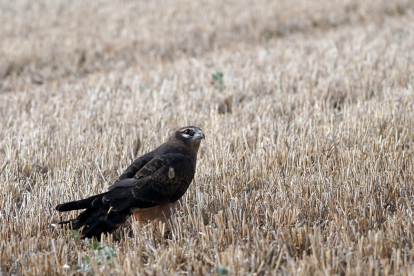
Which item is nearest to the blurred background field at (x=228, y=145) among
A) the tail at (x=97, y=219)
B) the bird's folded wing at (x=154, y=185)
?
the tail at (x=97, y=219)

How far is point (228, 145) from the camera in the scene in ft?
16.3

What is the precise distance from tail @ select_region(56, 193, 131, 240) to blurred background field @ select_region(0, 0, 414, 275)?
4.0 inches

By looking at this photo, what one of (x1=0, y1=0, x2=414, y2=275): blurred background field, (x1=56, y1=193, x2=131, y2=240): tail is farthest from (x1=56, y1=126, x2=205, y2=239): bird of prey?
(x1=0, y1=0, x2=414, y2=275): blurred background field

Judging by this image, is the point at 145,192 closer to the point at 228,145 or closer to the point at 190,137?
the point at 190,137

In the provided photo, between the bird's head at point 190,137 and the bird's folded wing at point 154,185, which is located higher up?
the bird's head at point 190,137

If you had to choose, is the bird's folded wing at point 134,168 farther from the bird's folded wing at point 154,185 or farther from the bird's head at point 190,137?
the bird's head at point 190,137

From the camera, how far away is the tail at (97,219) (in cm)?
332

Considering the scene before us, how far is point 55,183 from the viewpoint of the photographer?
436 centimetres

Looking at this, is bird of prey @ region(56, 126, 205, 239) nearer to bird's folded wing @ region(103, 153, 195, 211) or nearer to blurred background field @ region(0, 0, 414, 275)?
bird's folded wing @ region(103, 153, 195, 211)

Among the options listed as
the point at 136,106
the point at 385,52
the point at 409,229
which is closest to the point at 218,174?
the point at 409,229

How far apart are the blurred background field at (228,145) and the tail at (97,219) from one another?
0.33 ft

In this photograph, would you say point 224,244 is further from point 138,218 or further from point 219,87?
point 219,87

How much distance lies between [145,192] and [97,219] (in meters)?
0.39

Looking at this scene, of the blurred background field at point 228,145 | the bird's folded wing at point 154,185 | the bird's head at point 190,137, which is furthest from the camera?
the bird's head at point 190,137
